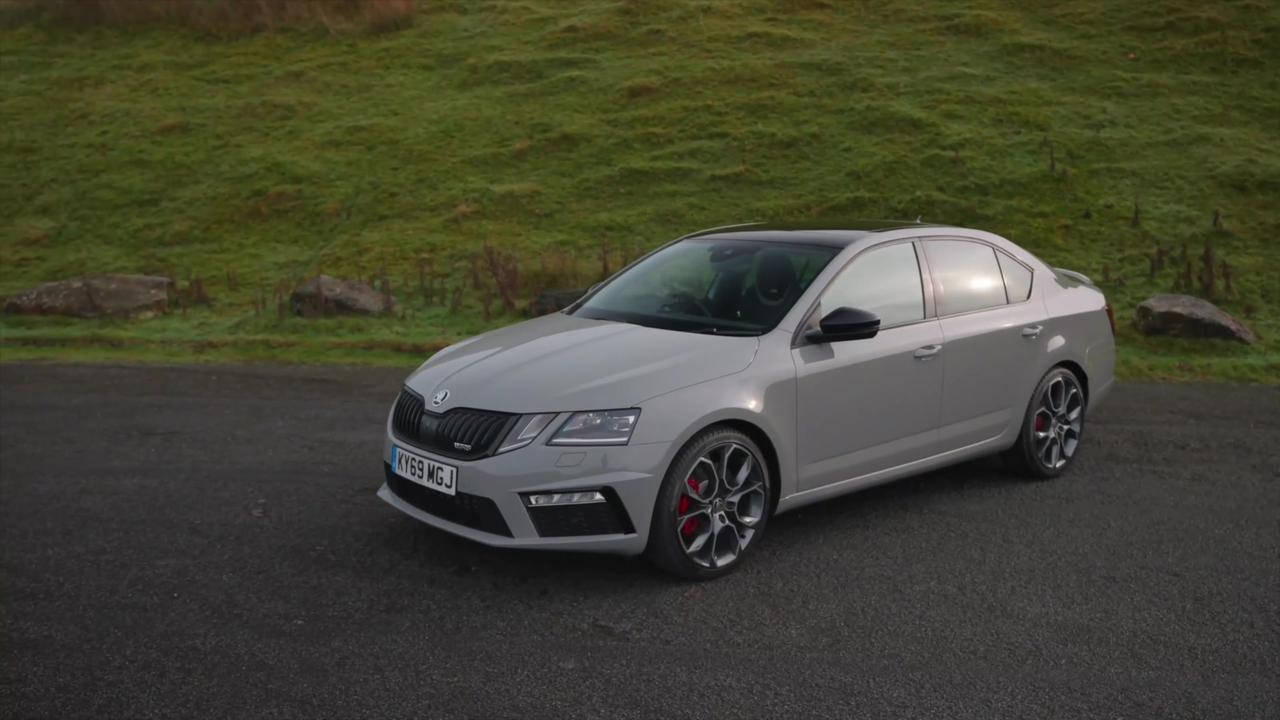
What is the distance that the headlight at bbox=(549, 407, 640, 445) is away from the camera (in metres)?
4.62

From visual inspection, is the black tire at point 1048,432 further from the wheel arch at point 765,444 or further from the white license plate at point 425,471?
the white license plate at point 425,471

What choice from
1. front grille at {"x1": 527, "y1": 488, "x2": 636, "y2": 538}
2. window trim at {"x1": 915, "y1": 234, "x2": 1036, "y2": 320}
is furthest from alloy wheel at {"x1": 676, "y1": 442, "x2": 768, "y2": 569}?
window trim at {"x1": 915, "y1": 234, "x2": 1036, "y2": 320}

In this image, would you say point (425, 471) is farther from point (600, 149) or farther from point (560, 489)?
point (600, 149)

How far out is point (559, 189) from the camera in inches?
787

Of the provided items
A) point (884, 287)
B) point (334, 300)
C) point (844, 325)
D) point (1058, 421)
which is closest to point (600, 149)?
point (334, 300)

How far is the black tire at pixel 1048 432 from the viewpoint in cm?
651

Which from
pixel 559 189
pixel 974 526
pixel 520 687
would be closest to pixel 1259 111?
pixel 559 189

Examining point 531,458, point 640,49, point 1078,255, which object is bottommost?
point 1078,255

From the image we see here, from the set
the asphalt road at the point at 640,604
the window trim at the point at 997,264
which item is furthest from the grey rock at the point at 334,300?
the window trim at the point at 997,264

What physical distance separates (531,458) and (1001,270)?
11.4 feet

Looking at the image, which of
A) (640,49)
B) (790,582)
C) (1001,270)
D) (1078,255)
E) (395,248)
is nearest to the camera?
(790,582)

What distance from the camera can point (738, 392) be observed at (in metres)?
4.94

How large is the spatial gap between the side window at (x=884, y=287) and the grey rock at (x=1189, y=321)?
21.6ft

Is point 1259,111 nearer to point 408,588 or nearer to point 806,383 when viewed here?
point 806,383
